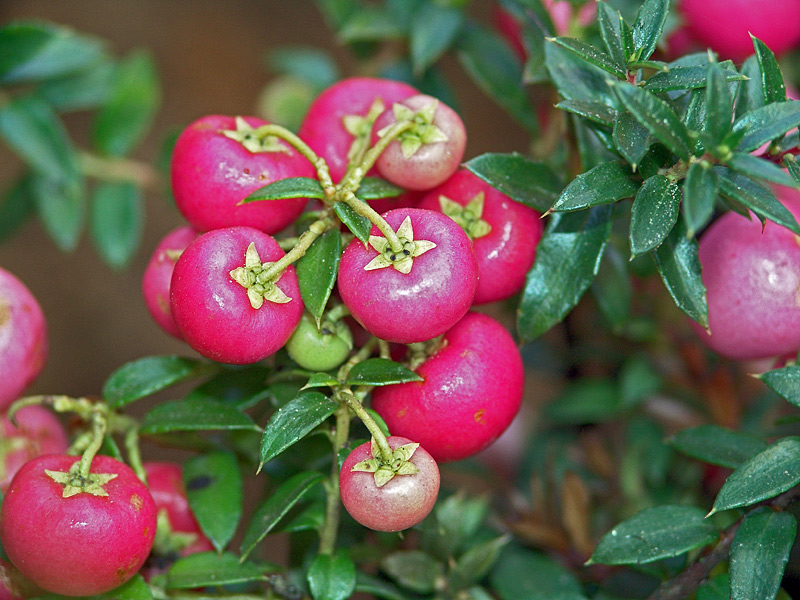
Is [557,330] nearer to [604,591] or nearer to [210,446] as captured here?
[604,591]

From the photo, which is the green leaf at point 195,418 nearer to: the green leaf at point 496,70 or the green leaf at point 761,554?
the green leaf at point 761,554

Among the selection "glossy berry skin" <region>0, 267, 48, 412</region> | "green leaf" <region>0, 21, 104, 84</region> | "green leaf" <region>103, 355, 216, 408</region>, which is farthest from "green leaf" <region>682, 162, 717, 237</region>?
"green leaf" <region>0, 21, 104, 84</region>

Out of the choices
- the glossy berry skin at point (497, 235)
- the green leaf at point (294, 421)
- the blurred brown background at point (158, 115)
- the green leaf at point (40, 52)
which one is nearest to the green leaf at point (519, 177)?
the glossy berry skin at point (497, 235)

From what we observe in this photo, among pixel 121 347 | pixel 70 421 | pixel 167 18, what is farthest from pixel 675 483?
pixel 167 18

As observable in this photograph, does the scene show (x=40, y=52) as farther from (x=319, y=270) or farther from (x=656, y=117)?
(x=656, y=117)

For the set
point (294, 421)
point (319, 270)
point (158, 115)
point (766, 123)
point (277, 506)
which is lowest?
point (158, 115)

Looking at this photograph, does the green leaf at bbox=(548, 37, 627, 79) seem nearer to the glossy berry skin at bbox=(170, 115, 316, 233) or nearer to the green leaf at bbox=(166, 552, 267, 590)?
the glossy berry skin at bbox=(170, 115, 316, 233)

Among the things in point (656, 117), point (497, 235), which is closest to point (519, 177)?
point (497, 235)
